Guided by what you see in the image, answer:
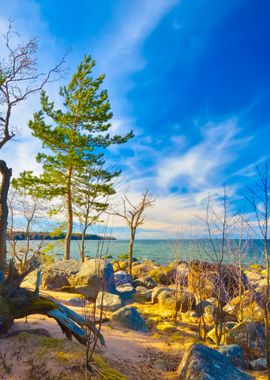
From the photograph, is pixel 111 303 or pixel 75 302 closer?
pixel 111 303

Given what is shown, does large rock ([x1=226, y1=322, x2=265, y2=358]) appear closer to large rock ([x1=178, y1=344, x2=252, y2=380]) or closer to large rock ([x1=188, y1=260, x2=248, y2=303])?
large rock ([x1=188, y1=260, x2=248, y2=303])

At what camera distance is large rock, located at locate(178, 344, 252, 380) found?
160 inches

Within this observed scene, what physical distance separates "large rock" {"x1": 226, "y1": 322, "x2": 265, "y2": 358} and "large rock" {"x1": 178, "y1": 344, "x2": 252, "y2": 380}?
8.23 feet

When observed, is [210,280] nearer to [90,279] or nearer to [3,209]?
[90,279]

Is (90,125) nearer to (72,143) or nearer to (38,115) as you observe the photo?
(72,143)

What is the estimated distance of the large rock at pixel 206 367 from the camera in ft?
13.4

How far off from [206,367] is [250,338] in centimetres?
329

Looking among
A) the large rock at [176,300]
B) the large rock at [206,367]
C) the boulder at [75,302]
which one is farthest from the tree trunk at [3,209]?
the large rock at [206,367]

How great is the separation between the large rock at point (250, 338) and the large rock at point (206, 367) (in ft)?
8.23

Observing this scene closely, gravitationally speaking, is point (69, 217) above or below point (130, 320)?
above

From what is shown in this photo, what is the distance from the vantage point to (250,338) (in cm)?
679

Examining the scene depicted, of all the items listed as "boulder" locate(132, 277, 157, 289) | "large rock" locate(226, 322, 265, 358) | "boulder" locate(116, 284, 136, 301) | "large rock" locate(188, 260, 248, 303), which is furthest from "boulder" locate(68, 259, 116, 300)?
"large rock" locate(226, 322, 265, 358)

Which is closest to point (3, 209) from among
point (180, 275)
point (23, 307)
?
point (23, 307)

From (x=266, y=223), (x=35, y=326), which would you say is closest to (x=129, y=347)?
(x=35, y=326)
